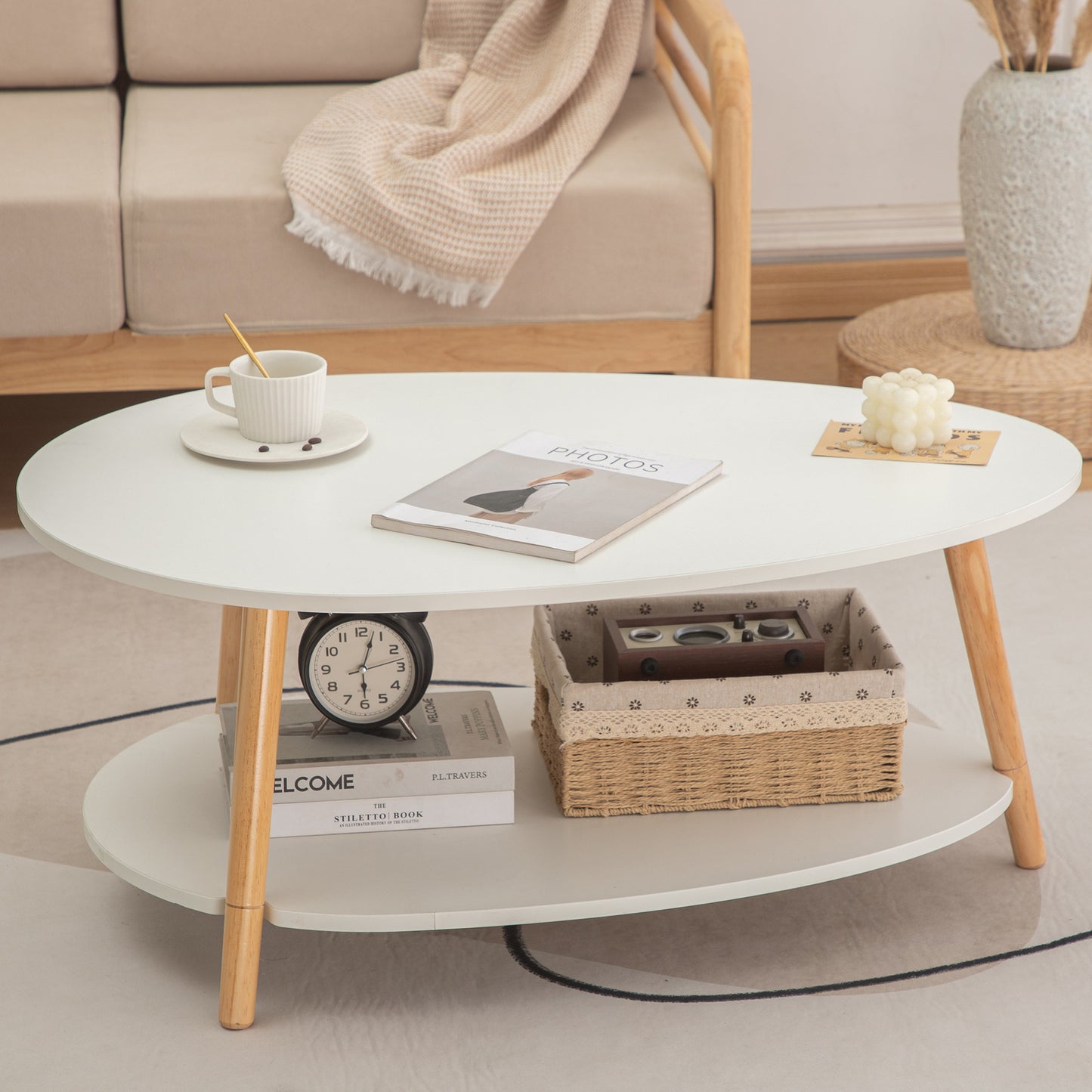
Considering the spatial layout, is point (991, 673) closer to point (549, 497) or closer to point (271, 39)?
point (549, 497)

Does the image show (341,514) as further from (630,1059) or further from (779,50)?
(779,50)

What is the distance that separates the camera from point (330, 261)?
1.96m

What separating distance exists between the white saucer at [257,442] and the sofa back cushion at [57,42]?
129cm

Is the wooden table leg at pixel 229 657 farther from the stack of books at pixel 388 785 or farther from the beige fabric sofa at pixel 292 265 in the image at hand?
the beige fabric sofa at pixel 292 265

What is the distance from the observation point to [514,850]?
3.81 ft

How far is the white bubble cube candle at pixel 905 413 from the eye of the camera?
1.21 meters

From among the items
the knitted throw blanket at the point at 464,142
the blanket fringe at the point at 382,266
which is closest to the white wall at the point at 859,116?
the knitted throw blanket at the point at 464,142

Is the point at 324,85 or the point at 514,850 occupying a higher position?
the point at 324,85

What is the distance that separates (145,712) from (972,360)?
1.35 meters

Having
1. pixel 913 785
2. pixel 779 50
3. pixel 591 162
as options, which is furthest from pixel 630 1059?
pixel 779 50

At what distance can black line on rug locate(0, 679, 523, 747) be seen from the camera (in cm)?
156

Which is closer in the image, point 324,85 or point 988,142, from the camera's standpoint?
point 988,142

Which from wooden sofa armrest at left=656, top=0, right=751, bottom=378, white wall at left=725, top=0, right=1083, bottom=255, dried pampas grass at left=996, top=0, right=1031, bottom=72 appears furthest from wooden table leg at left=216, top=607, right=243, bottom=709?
white wall at left=725, top=0, right=1083, bottom=255

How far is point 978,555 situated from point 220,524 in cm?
61
